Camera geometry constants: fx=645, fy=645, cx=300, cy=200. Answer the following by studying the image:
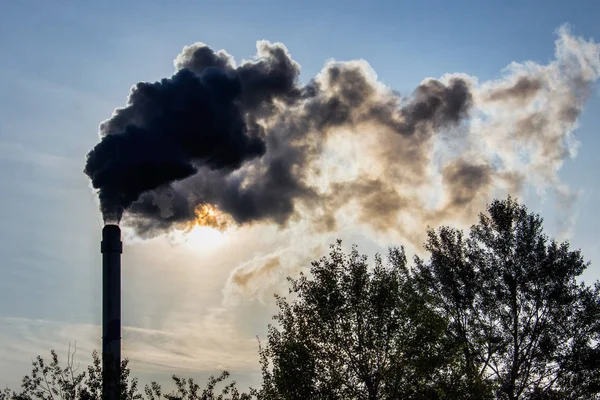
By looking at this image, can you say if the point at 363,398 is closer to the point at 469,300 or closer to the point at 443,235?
the point at 469,300

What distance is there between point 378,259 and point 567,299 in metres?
12.3

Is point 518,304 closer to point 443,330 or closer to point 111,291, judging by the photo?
point 443,330

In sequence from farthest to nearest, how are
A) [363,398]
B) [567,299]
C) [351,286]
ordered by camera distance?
[567,299]
[351,286]
[363,398]

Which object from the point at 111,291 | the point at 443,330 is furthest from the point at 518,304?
the point at 111,291

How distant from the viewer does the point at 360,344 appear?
1358 inches

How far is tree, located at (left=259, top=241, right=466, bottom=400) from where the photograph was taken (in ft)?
110

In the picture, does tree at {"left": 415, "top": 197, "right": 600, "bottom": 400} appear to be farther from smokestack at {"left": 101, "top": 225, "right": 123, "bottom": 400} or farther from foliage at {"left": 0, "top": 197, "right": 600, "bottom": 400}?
smokestack at {"left": 101, "top": 225, "right": 123, "bottom": 400}

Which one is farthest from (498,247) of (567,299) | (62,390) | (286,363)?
(62,390)

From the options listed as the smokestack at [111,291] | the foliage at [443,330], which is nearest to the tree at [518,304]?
the foliage at [443,330]

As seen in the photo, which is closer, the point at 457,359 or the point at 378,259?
the point at 457,359

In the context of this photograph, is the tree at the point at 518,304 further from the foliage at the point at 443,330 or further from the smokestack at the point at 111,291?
the smokestack at the point at 111,291

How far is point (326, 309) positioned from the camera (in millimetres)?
35438

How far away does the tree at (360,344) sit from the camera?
33.4 m

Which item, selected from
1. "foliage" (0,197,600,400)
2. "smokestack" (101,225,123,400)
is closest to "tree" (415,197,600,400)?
"foliage" (0,197,600,400)
